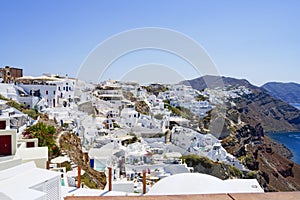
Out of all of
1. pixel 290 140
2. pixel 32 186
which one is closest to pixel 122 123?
pixel 32 186

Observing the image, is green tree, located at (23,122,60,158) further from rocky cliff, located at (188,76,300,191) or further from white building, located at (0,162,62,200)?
rocky cliff, located at (188,76,300,191)

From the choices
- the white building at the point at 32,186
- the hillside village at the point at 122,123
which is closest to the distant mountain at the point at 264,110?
the hillside village at the point at 122,123

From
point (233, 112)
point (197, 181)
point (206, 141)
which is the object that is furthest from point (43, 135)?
point (233, 112)

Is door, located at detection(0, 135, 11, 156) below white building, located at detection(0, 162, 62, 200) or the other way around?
below

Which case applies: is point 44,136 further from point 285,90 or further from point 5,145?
point 285,90

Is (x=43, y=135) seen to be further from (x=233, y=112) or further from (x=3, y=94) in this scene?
(x=233, y=112)

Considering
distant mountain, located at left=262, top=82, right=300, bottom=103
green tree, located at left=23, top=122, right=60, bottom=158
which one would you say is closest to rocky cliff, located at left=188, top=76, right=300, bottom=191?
green tree, located at left=23, top=122, right=60, bottom=158
